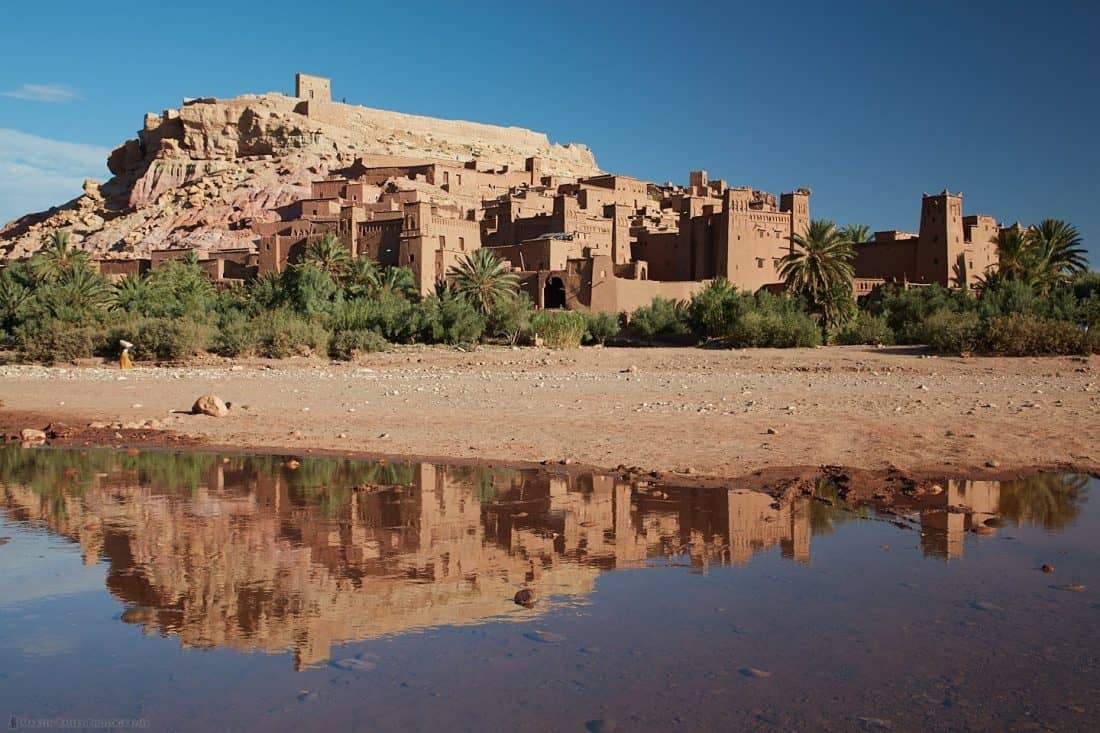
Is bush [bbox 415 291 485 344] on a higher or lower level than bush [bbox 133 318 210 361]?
higher

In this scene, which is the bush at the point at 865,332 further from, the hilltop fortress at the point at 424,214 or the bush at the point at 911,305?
the hilltop fortress at the point at 424,214

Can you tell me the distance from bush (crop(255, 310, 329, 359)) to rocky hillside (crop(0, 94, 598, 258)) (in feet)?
82.0

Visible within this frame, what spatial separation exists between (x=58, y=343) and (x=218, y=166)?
38.9m

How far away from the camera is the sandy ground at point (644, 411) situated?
10.7 meters

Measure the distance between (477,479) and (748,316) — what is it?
1967 cm

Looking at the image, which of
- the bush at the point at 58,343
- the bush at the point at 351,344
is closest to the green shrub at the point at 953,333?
the bush at the point at 351,344

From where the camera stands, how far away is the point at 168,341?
83.9 ft

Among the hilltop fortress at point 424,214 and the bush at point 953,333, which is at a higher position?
the hilltop fortress at point 424,214

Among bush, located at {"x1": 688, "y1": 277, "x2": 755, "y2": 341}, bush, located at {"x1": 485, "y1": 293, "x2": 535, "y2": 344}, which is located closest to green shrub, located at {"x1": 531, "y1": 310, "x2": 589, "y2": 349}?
bush, located at {"x1": 485, "y1": 293, "x2": 535, "y2": 344}

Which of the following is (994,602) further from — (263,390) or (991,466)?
(263,390)

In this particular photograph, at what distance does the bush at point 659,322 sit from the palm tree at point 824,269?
3824 millimetres

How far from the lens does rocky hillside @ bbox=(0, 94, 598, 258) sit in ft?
181

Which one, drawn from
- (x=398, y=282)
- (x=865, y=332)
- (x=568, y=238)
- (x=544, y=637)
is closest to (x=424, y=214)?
(x=398, y=282)

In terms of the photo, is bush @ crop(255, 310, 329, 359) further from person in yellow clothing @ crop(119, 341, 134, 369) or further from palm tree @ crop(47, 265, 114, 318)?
palm tree @ crop(47, 265, 114, 318)
